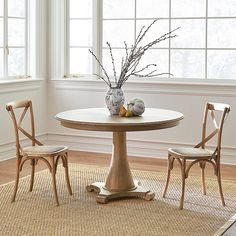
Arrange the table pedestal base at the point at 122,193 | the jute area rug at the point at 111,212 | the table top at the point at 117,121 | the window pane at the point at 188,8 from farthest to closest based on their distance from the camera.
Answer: the window pane at the point at 188,8, the table pedestal base at the point at 122,193, the table top at the point at 117,121, the jute area rug at the point at 111,212

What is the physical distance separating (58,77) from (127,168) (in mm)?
2475

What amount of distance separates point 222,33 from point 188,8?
475 millimetres

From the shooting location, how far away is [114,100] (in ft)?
16.7

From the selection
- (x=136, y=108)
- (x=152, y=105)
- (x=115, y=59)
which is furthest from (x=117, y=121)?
(x=115, y=59)

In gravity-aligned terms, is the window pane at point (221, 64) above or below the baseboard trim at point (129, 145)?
above

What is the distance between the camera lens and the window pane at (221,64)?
6617 millimetres

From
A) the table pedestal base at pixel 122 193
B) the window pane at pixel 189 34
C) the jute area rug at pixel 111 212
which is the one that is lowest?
the jute area rug at pixel 111 212

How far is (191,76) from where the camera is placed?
22.4 feet

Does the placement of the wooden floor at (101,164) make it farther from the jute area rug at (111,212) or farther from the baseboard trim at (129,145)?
the jute area rug at (111,212)

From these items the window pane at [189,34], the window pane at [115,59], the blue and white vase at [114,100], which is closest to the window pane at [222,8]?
the window pane at [189,34]

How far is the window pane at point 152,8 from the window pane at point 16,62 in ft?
4.69

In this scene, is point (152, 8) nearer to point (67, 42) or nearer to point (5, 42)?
point (67, 42)

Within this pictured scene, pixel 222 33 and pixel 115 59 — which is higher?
pixel 222 33

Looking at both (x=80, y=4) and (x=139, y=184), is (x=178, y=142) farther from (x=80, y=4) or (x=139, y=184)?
(x=80, y=4)
